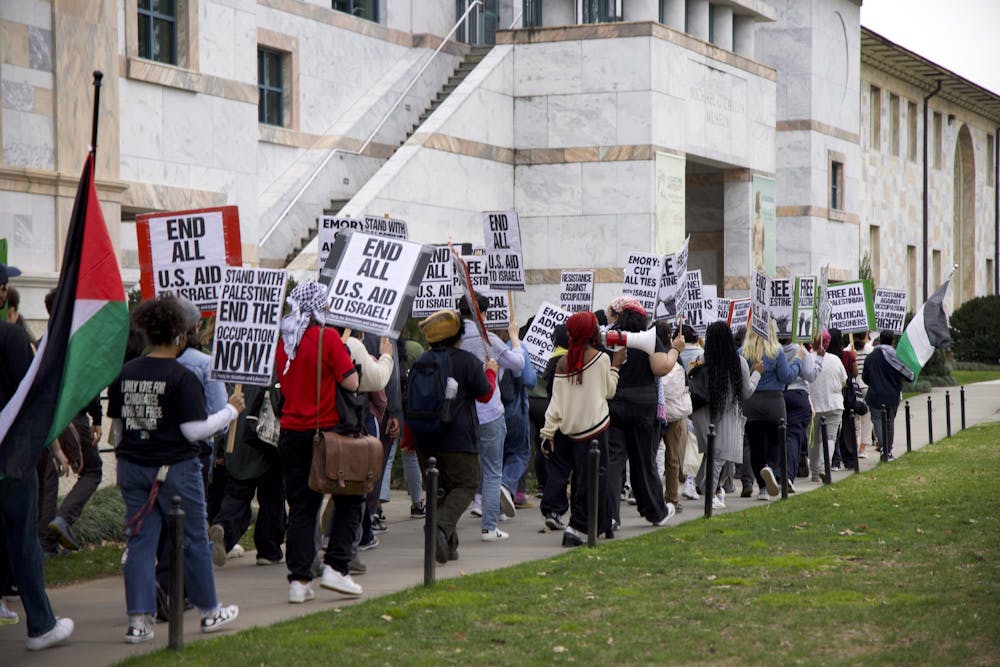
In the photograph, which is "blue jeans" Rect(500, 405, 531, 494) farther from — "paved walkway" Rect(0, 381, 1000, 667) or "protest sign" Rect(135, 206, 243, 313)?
"protest sign" Rect(135, 206, 243, 313)

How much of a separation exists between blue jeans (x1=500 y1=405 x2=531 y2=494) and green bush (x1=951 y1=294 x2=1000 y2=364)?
147ft

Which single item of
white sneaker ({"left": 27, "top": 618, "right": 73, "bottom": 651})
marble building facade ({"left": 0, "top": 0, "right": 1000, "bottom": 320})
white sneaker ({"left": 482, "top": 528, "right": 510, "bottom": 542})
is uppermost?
marble building facade ({"left": 0, "top": 0, "right": 1000, "bottom": 320})

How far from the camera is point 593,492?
11.5m

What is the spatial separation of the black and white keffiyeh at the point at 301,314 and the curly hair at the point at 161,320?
1.23 m

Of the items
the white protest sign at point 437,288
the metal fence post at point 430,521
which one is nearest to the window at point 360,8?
the white protest sign at point 437,288

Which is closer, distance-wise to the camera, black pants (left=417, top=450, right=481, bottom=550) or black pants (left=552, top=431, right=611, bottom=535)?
black pants (left=417, top=450, right=481, bottom=550)

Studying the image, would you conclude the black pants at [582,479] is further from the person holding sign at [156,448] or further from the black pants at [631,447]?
the person holding sign at [156,448]

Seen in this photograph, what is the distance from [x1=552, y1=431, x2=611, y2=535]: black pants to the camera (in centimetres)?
1198

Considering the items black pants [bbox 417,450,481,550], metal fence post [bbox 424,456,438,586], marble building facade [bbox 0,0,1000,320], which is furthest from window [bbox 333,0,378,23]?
metal fence post [bbox 424,456,438,586]

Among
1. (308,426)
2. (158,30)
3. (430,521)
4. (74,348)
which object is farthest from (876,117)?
(74,348)

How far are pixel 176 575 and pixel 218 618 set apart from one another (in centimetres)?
93

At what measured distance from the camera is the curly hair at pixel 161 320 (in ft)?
26.6

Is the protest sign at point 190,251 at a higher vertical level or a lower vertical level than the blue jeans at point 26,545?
higher

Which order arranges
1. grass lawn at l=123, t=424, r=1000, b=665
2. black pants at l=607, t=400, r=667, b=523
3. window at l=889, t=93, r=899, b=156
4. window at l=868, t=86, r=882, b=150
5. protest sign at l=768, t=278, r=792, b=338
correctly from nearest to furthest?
1. grass lawn at l=123, t=424, r=1000, b=665
2. black pants at l=607, t=400, r=667, b=523
3. protest sign at l=768, t=278, r=792, b=338
4. window at l=868, t=86, r=882, b=150
5. window at l=889, t=93, r=899, b=156
